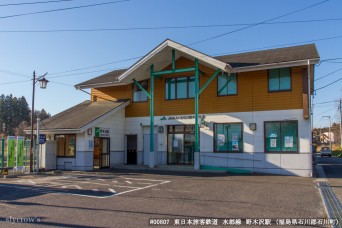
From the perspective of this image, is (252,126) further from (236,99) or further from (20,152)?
(20,152)

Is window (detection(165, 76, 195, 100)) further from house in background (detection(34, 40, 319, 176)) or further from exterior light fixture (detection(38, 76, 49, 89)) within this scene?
exterior light fixture (detection(38, 76, 49, 89))

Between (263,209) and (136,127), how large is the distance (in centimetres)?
1442

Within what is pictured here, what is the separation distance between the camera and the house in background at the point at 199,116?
57.8ft

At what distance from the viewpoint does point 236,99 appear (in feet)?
62.5

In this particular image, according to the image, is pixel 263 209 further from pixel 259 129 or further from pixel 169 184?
pixel 259 129

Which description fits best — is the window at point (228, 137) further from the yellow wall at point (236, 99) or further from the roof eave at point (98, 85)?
the roof eave at point (98, 85)

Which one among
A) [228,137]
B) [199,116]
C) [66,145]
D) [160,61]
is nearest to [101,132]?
[66,145]

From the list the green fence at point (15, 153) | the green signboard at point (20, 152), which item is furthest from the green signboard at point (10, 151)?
the green signboard at point (20, 152)

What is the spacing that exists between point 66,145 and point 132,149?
4.35 metres

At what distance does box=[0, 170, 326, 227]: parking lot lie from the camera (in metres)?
7.97

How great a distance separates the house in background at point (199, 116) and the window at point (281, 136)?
51mm

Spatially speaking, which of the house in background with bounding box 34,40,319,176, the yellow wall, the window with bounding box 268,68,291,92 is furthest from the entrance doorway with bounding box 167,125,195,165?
the window with bounding box 268,68,291,92

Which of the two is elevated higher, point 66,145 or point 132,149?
point 66,145

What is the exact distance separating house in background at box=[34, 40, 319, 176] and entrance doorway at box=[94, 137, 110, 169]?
0.06 metres
